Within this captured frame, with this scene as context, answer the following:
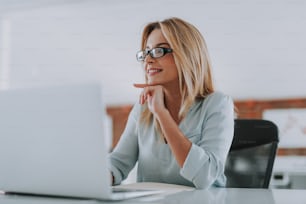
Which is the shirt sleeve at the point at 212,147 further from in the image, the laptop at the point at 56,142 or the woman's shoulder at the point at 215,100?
the laptop at the point at 56,142

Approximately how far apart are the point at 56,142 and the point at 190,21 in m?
3.17

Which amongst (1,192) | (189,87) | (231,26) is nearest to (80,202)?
(1,192)

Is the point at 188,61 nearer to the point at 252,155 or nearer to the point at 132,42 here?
the point at 252,155

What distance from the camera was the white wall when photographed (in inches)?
144

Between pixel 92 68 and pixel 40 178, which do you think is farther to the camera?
pixel 92 68

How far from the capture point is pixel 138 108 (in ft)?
4.74

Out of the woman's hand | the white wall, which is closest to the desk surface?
the woman's hand

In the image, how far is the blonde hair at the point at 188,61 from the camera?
1.32 m

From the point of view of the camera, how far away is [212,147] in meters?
1.17

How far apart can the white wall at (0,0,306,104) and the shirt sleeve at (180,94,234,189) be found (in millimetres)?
2527

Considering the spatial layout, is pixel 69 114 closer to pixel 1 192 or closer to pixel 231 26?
pixel 1 192

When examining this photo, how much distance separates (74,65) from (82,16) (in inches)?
20.1

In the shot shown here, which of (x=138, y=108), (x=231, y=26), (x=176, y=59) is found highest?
(x=231, y=26)

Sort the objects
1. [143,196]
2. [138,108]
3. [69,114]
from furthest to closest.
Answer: [138,108], [143,196], [69,114]
